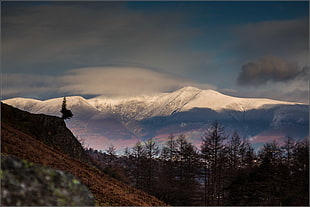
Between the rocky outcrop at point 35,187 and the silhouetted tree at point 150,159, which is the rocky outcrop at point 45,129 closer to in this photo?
the silhouetted tree at point 150,159

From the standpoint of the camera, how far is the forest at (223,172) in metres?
30.6

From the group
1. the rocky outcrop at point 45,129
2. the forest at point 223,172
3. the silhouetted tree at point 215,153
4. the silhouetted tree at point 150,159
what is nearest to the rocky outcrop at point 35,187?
the forest at point 223,172

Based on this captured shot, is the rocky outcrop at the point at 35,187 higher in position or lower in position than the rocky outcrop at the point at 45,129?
lower

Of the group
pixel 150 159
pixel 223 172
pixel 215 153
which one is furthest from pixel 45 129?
pixel 223 172

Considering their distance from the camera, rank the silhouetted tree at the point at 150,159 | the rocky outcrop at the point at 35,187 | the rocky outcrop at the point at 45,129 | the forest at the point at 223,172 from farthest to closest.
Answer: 1. the silhouetted tree at the point at 150,159
2. the rocky outcrop at the point at 45,129
3. the forest at the point at 223,172
4. the rocky outcrop at the point at 35,187

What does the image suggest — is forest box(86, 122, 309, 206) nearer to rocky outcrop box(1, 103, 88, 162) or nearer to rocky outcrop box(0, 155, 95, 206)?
rocky outcrop box(1, 103, 88, 162)

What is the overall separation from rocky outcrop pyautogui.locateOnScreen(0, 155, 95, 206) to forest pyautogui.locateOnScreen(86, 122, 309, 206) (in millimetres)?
25619

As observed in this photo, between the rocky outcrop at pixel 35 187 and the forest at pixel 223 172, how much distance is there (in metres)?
25.6

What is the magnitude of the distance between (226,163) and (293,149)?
8.64m

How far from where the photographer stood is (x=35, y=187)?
25.3 feet

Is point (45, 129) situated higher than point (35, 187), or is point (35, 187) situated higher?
point (45, 129)

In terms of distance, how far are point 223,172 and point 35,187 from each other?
108 ft

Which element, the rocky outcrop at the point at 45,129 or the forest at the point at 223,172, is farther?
the rocky outcrop at the point at 45,129

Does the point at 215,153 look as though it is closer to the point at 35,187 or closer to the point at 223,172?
the point at 223,172
